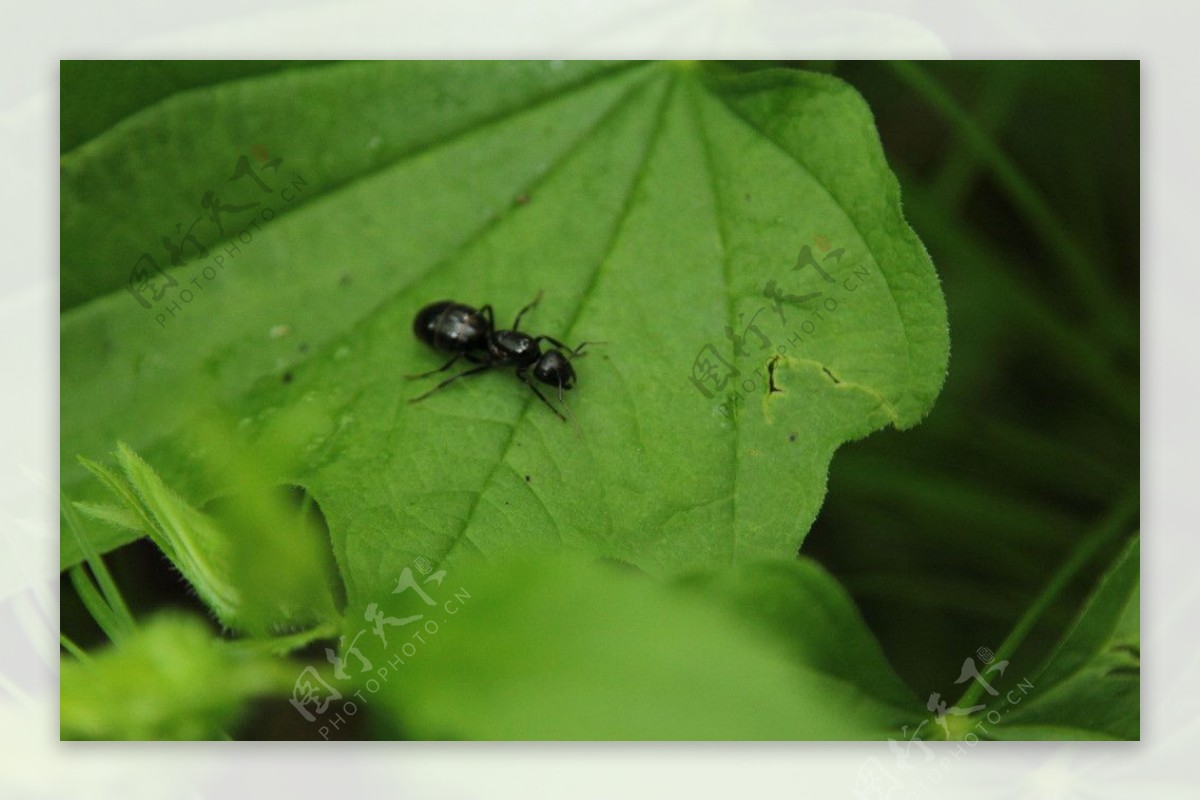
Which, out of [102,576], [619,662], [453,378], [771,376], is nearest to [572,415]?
[453,378]

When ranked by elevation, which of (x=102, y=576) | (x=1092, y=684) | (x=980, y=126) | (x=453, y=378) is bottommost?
(x=1092, y=684)

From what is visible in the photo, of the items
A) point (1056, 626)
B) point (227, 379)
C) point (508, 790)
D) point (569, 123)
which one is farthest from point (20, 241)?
point (1056, 626)

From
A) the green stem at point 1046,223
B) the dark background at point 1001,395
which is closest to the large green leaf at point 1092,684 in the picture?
the dark background at point 1001,395

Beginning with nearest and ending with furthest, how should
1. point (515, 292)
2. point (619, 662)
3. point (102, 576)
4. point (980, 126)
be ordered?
1. point (619, 662)
2. point (102, 576)
3. point (515, 292)
4. point (980, 126)

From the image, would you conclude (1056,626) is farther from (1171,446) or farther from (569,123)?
(569,123)

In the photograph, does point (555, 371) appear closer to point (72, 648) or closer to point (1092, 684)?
point (72, 648)

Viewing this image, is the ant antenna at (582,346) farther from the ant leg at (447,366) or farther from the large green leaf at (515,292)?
the ant leg at (447,366)

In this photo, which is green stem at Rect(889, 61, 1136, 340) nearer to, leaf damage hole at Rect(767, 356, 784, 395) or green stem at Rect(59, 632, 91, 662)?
leaf damage hole at Rect(767, 356, 784, 395)
